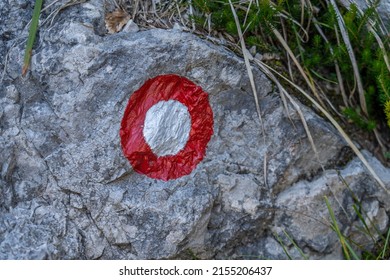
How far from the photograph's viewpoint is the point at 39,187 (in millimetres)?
2082

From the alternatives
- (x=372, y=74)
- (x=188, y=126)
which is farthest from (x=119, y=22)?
(x=372, y=74)

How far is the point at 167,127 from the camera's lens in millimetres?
2137

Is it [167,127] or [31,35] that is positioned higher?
[31,35]

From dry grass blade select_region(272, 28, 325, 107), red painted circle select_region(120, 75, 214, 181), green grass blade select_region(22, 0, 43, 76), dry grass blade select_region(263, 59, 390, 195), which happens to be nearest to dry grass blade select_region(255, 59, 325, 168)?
dry grass blade select_region(263, 59, 390, 195)

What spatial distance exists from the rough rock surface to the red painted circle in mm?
27

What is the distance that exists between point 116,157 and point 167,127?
8.3 inches

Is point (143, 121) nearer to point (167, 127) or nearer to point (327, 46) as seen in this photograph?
point (167, 127)

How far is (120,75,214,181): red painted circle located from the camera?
83.1 inches

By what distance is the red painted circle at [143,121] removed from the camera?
6.93ft

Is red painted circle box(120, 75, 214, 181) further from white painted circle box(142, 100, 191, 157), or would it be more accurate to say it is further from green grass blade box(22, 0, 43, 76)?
green grass blade box(22, 0, 43, 76)

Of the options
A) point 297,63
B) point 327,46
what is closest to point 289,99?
point 297,63

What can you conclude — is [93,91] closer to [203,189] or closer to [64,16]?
[64,16]

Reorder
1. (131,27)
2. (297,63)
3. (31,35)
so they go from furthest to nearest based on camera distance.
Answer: (297,63) < (131,27) < (31,35)

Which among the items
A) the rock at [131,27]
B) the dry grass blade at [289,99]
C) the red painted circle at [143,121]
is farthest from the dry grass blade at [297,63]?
the rock at [131,27]
